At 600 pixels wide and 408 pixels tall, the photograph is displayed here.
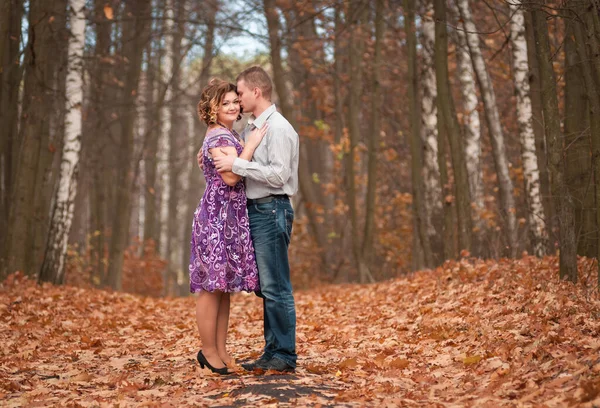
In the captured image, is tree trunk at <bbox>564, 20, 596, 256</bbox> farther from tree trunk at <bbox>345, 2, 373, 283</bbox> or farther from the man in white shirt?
tree trunk at <bbox>345, 2, 373, 283</bbox>

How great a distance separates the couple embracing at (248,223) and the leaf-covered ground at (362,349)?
42 cm

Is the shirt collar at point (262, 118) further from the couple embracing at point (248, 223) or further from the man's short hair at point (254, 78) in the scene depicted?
the man's short hair at point (254, 78)

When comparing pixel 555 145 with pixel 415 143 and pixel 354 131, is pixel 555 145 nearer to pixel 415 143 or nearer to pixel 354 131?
pixel 415 143

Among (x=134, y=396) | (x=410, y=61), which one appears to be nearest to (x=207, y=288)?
(x=134, y=396)

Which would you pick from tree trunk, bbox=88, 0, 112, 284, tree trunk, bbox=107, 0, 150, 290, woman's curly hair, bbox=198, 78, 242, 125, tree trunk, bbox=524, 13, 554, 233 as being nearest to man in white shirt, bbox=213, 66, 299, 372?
woman's curly hair, bbox=198, 78, 242, 125

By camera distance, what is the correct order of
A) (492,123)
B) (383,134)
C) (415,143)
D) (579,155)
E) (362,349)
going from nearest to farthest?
(362,349) < (579,155) < (415,143) < (492,123) < (383,134)

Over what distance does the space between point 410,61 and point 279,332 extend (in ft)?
30.7

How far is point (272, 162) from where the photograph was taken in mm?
5770

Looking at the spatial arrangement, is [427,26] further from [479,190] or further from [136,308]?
[136,308]

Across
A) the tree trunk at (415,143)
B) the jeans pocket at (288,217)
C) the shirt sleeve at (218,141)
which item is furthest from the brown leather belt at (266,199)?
the tree trunk at (415,143)

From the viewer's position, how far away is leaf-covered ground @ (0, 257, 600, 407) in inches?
203

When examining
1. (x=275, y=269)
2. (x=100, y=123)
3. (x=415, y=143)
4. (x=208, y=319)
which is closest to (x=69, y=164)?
(x=100, y=123)

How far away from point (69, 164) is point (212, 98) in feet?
25.4

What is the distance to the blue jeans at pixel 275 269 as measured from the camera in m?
5.88
